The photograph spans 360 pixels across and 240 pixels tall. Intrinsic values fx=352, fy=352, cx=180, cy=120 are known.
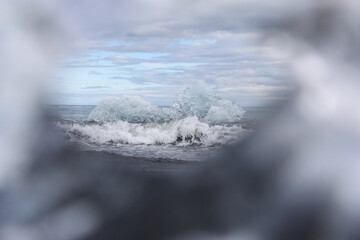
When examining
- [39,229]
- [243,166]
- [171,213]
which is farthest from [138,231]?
[243,166]

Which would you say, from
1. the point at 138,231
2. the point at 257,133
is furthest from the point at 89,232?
the point at 257,133

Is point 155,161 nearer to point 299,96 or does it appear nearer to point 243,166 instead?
point 243,166

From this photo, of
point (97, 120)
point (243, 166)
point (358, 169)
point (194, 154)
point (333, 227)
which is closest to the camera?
point (333, 227)

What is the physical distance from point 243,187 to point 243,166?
0.13 m

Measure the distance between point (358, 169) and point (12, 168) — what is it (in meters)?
1.82

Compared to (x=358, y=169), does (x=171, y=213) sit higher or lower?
lower

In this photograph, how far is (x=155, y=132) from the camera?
285 centimetres

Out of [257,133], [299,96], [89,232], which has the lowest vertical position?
[89,232]

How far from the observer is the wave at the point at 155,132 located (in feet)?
7.97

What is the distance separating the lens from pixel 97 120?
8.57 feet

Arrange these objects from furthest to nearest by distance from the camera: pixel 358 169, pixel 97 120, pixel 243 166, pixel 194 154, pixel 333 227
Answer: pixel 97 120 < pixel 194 154 < pixel 243 166 < pixel 358 169 < pixel 333 227

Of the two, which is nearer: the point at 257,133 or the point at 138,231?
the point at 138,231

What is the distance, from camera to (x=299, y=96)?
183 centimetres

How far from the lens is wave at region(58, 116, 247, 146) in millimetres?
2430
